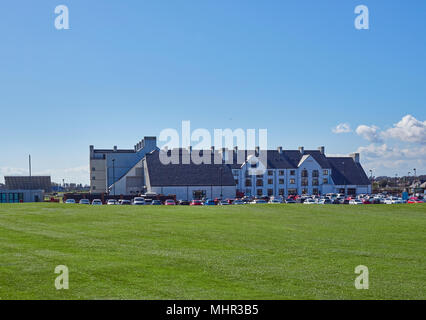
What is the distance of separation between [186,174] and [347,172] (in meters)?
43.2

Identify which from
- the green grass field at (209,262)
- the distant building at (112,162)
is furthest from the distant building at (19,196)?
the green grass field at (209,262)

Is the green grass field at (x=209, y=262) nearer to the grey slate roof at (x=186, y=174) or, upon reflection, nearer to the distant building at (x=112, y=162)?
the grey slate roof at (x=186, y=174)

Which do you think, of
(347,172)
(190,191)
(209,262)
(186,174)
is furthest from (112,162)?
(209,262)

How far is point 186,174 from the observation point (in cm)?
8856

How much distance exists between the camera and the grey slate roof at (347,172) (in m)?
106

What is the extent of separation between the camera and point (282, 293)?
1075 centimetres

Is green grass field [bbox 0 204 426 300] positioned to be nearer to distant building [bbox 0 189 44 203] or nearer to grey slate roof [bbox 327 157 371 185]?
distant building [bbox 0 189 44 203]

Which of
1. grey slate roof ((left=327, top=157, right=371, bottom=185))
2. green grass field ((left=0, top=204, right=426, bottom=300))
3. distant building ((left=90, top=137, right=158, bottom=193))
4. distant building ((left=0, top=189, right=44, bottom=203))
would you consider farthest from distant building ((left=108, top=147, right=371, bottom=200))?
green grass field ((left=0, top=204, right=426, bottom=300))

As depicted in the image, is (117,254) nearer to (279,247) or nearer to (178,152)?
(279,247)

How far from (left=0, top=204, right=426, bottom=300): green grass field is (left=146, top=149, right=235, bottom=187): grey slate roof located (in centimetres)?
6237

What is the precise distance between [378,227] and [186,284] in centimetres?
1774

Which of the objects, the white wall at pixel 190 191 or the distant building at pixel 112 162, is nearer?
the white wall at pixel 190 191

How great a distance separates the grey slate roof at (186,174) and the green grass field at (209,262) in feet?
205

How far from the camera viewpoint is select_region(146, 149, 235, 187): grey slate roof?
8650cm
